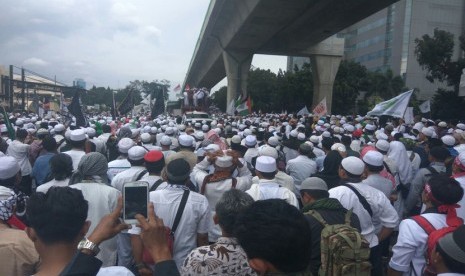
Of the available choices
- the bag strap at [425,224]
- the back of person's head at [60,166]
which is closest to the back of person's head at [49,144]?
the back of person's head at [60,166]

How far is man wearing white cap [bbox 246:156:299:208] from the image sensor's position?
4633 millimetres

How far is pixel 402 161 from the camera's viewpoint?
723cm

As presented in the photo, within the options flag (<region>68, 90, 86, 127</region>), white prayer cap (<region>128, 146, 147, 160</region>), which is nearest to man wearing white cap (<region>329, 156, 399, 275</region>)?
white prayer cap (<region>128, 146, 147, 160</region>)

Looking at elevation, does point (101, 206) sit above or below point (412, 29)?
below

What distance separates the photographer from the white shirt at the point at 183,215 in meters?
3.79

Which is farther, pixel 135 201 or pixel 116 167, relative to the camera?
pixel 116 167

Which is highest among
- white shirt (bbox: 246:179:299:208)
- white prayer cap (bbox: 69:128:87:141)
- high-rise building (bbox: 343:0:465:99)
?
high-rise building (bbox: 343:0:465:99)

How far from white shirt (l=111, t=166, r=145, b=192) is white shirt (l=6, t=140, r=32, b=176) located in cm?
315

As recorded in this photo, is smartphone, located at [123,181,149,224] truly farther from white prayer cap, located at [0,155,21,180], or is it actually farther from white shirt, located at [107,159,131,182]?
white shirt, located at [107,159,131,182]

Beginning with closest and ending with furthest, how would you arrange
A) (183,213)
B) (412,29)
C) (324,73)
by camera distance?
1. (183,213)
2. (324,73)
3. (412,29)

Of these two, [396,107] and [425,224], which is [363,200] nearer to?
Answer: [425,224]

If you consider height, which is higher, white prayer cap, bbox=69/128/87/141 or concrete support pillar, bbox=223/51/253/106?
concrete support pillar, bbox=223/51/253/106

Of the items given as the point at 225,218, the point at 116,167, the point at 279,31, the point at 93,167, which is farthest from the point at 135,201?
the point at 279,31

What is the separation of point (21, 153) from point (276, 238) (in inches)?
270
